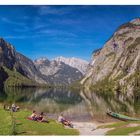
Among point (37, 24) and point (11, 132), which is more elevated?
point (37, 24)

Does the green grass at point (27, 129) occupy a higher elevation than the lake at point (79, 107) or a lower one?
lower

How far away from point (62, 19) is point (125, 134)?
47.9 ft

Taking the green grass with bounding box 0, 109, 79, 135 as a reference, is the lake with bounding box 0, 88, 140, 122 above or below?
above

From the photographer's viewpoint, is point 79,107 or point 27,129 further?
point 79,107

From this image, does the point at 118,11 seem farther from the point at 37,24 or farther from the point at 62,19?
the point at 37,24

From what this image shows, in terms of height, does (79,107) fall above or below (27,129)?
above

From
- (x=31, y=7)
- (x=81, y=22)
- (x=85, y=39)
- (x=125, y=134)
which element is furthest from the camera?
(x=85, y=39)

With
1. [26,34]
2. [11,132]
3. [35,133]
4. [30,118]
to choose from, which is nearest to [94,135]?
[35,133]

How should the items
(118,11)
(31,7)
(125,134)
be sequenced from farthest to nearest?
(118,11) < (31,7) < (125,134)

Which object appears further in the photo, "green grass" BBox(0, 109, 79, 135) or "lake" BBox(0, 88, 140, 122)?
"lake" BBox(0, 88, 140, 122)

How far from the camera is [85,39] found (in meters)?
41.0

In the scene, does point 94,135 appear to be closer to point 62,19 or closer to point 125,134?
point 125,134

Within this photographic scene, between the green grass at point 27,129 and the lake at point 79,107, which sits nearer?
the green grass at point 27,129

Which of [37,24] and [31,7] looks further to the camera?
[37,24]
